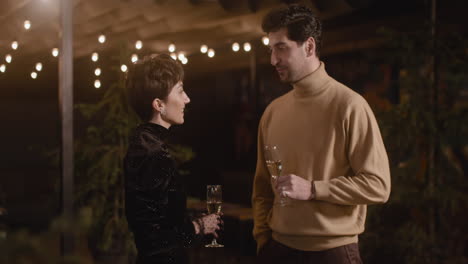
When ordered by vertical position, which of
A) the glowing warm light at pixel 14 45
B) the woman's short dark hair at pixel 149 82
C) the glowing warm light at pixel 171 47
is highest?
the glowing warm light at pixel 171 47

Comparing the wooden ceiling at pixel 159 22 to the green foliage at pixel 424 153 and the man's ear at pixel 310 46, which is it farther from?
the man's ear at pixel 310 46

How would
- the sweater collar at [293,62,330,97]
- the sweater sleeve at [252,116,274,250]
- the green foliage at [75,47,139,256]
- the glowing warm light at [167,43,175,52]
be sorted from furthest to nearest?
the glowing warm light at [167,43,175,52] < the green foliage at [75,47,139,256] < the sweater sleeve at [252,116,274,250] < the sweater collar at [293,62,330,97]

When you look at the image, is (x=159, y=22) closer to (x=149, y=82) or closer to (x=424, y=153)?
(x=424, y=153)

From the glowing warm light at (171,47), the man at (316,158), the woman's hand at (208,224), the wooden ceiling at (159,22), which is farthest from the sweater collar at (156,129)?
the glowing warm light at (171,47)

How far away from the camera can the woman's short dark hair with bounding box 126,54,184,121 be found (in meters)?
2.35

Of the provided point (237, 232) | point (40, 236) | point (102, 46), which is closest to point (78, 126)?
point (102, 46)

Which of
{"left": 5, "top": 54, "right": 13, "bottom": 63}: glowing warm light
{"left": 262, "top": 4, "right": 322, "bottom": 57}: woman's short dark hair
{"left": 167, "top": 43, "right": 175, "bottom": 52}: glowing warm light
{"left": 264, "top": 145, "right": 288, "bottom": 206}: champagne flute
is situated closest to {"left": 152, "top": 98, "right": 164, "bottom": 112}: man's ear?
{"left": 264, "top": 145, "right": 288, "bottom": 206}: champagne flute

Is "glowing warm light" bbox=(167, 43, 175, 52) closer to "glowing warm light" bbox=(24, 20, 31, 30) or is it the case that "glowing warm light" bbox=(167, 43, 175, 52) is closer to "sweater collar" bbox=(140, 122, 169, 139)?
"glowing warm light" bbox=(24, 20, 31, 30)

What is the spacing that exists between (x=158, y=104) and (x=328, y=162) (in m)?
0.78

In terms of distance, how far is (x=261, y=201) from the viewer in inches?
106

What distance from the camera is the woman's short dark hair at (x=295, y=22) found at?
2426 mm

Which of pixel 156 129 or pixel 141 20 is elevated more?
pixel 141 20

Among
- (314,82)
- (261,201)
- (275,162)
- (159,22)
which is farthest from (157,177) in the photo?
(159,22)

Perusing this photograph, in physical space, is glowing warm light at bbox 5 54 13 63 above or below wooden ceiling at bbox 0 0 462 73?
below
